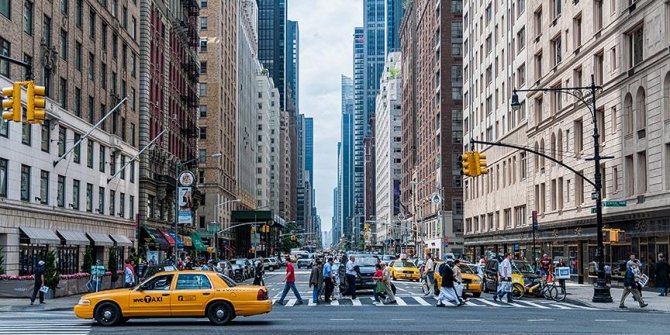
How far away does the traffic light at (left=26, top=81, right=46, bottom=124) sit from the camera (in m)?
20.9

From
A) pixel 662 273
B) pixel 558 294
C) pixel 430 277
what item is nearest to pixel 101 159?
pixel 430 277

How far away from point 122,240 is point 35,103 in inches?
1598

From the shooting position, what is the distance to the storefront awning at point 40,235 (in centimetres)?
4162

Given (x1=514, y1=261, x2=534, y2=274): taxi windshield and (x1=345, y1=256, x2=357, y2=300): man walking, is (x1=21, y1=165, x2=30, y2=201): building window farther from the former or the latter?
(x1=514, y1=261, x2=534, y2=274): taxi windshield

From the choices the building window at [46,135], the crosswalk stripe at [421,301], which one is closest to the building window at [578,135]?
the crosswalk stripe at [421,301]

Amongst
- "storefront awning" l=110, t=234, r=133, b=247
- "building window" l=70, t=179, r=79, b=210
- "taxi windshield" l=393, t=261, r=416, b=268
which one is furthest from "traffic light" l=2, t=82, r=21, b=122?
"taxi windshield" l=393, t=261, r=416, b=268

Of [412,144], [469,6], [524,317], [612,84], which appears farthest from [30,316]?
[412,144]

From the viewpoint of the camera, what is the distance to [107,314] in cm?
2289

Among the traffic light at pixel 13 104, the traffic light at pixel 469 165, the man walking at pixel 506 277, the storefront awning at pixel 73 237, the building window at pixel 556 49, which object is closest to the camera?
the traffic light at pixel 13 104

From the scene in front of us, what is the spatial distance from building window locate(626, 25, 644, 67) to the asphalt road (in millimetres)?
19266

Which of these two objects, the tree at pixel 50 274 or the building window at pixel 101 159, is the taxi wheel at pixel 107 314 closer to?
the tree at pixel 50 274

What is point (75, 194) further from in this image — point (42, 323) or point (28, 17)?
point (42, 323)

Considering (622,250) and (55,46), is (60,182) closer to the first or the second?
(55,46)

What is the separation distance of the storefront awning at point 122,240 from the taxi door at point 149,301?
3660 cm
